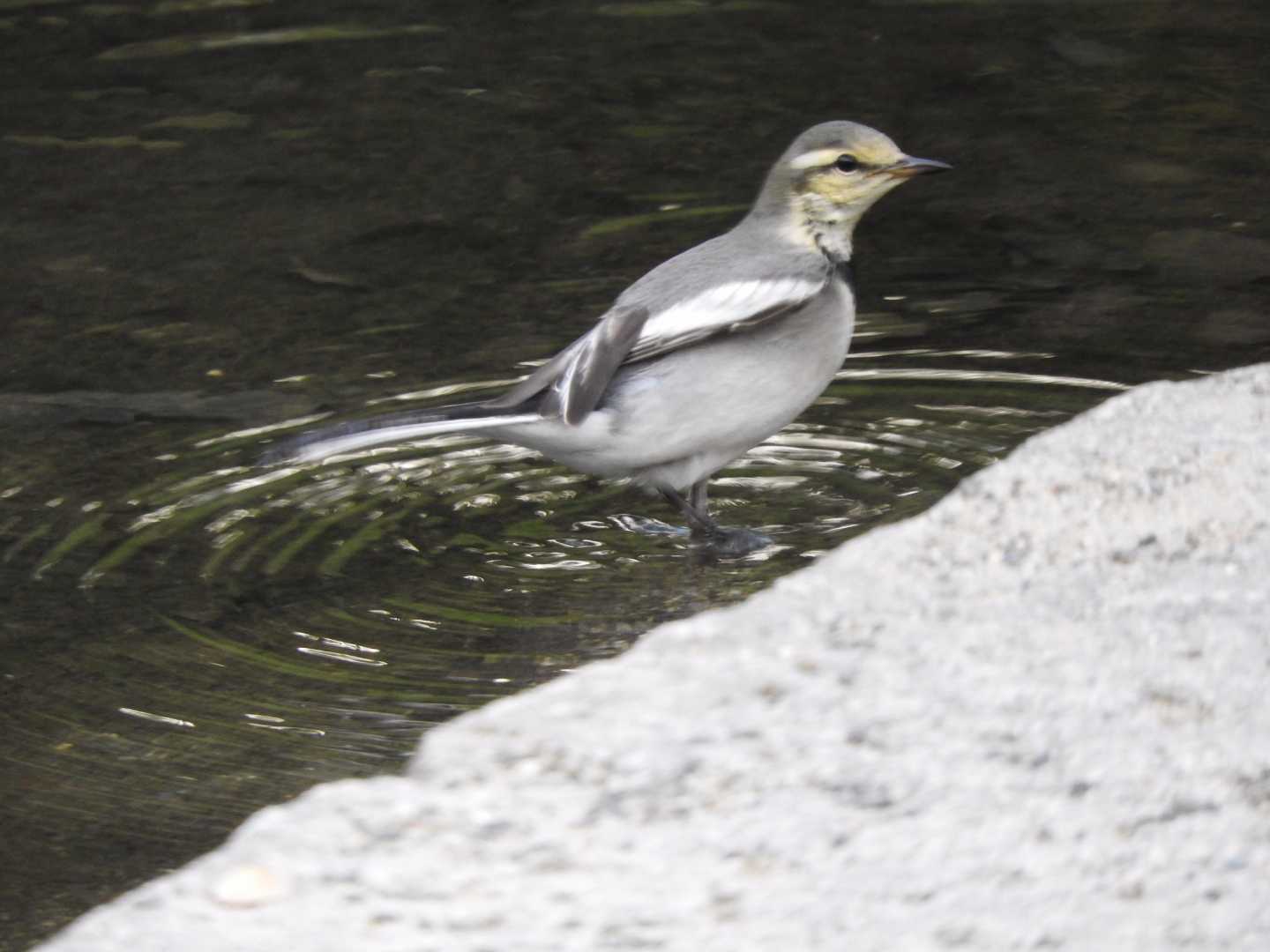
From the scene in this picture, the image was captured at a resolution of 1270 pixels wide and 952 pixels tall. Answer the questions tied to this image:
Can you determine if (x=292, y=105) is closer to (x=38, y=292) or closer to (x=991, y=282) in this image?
(x=38, y=292)

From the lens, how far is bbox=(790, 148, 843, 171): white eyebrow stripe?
19.3ft

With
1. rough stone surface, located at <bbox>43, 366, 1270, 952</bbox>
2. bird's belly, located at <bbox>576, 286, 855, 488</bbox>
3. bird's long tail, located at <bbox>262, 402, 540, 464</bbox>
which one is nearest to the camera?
rough stone surface, located at <bbox>43, 366, 1270, 952</bbox>

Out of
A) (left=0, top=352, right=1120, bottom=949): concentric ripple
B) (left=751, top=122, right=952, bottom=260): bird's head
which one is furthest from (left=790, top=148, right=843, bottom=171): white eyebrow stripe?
(left=0, top=352, right=1120, bottom=949): concentric ripple

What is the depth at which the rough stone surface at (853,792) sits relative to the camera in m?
2.54

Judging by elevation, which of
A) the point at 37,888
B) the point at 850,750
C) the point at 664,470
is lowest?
the point at 37,888

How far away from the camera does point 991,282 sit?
778cm

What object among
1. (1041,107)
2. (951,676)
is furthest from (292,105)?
(951,676)

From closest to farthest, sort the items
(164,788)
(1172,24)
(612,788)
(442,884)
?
(442,884) < (612,788) < (164,788) < (1172,24)

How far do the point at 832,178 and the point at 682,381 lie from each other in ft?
2.74

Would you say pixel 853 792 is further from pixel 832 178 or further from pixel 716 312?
pixel 832 178

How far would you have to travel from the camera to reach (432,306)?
7.82m

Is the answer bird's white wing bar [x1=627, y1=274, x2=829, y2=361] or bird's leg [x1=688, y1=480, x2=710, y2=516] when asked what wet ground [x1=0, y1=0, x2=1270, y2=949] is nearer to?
bird's leg [x1=688, y1=480, x2=710, y2=516]

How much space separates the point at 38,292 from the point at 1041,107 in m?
4.65

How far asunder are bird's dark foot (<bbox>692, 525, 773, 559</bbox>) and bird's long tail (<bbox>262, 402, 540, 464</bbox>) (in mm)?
680
